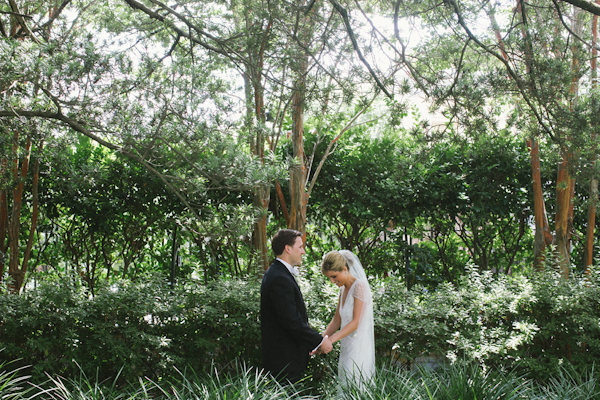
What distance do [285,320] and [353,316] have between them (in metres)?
0.59

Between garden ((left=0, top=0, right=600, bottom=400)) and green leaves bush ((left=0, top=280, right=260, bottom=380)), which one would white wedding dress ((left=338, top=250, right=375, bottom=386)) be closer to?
garden ((left=0, top=0, right=600, bottom=400))

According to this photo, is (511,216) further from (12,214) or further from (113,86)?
(12,214)

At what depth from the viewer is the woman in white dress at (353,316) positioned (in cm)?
359

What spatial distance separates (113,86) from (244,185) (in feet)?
4.44

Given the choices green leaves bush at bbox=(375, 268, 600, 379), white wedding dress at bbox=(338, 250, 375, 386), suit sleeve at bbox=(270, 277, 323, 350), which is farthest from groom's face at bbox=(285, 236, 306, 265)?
green leaves bush at bbox=(375, 268, 600, 379)

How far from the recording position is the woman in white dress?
3.59 m

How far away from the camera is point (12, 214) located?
611cm

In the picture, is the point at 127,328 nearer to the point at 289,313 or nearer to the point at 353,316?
the point at 289,313

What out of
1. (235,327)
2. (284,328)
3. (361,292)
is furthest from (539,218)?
(284,328)

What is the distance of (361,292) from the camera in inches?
142

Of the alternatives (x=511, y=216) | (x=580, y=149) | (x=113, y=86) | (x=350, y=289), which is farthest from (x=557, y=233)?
(x=113, y=86)

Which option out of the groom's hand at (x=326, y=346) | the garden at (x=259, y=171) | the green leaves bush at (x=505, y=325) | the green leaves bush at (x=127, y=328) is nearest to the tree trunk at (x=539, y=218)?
the garden at (x=259, y=171)

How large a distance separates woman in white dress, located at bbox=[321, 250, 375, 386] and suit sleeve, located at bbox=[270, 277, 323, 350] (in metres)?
0.34

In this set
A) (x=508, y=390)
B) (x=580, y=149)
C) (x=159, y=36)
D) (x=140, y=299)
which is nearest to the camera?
(x=508, y=390)
